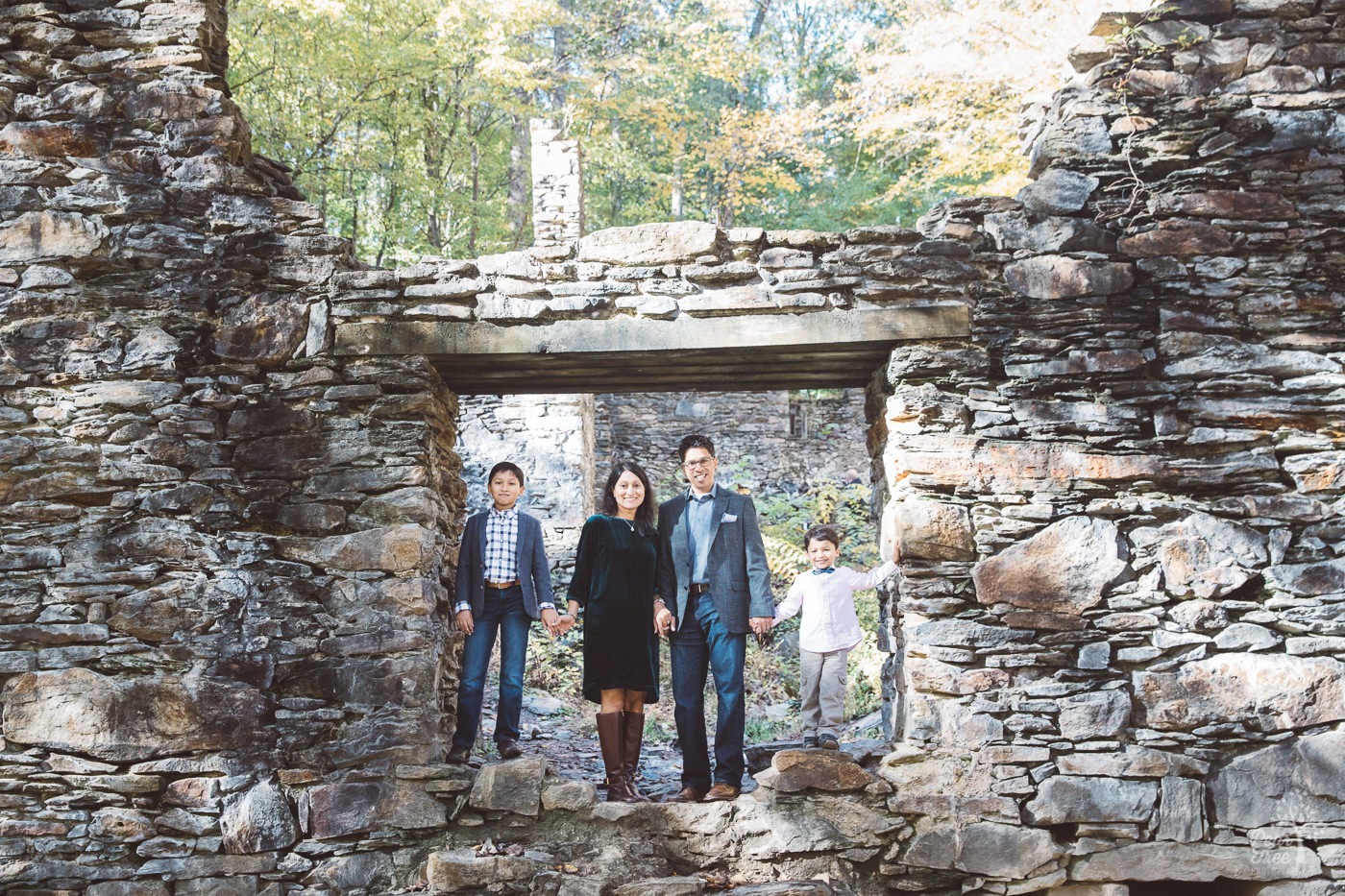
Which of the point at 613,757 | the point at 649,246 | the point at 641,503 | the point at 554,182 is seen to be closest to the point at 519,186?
the point at 554,182

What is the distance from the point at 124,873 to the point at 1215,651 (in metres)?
4.28

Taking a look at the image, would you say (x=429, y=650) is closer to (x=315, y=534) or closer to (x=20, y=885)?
(x=315, y=534)

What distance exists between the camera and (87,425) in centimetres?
395

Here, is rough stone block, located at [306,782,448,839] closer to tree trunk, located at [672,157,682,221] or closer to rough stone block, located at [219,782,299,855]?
rough stone block, located at [219,782,299,855]

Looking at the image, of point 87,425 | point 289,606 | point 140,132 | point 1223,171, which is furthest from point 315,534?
point 1223,171

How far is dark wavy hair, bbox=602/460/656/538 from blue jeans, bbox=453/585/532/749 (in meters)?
0.54

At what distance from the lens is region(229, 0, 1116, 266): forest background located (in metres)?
7.79

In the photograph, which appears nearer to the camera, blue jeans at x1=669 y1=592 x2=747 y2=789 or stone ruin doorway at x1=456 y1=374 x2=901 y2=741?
blue jeans at x1=669 y1=592 x2=747 y2=789

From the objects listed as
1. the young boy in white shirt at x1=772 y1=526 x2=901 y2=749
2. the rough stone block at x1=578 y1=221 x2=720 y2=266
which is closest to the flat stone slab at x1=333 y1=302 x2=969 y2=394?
the rough stone block at x1=578 y1=221 x2=720 y2=266

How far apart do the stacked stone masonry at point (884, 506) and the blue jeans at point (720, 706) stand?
22 cm

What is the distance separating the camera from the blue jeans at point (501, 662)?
410 centimetres

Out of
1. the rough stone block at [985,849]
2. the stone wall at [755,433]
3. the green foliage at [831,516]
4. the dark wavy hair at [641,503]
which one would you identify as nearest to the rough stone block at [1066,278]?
the dark wavy hair at [641,503]

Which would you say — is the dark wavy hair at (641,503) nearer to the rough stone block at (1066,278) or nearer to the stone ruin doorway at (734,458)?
the rough stone block at (1066,278)

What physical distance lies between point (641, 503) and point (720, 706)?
911 mm
